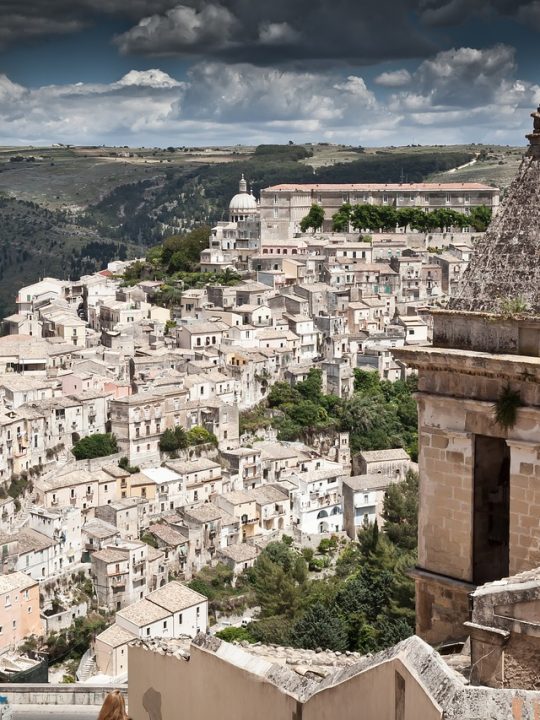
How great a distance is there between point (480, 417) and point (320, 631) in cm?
2190

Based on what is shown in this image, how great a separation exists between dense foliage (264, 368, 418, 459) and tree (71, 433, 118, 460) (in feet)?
26.7

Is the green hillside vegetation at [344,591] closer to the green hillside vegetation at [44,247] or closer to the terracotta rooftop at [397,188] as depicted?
the terracotta rooftop at [397,188]

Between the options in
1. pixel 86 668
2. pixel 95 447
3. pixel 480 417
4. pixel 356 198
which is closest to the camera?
pixel 480 417

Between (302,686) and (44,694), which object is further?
(44,694)

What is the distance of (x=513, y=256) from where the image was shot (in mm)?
6027

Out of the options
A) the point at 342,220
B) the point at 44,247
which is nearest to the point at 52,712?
the point at 342,220

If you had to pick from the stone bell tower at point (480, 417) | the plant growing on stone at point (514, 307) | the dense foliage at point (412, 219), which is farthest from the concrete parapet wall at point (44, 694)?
the dense foliage at point (412, 219)

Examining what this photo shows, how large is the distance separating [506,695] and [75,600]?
35330 mm

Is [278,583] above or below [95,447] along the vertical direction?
below

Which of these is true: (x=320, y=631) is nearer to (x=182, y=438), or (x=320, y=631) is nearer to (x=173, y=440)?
(x=173, y=440)

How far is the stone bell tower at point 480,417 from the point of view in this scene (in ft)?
19.1

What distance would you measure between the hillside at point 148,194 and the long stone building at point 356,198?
35.2 metres

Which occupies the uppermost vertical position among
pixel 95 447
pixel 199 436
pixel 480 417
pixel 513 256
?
pixel 513 256

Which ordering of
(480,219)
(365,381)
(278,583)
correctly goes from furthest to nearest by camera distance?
1. (480,219)
2. (365,381)
3. (278,583)
